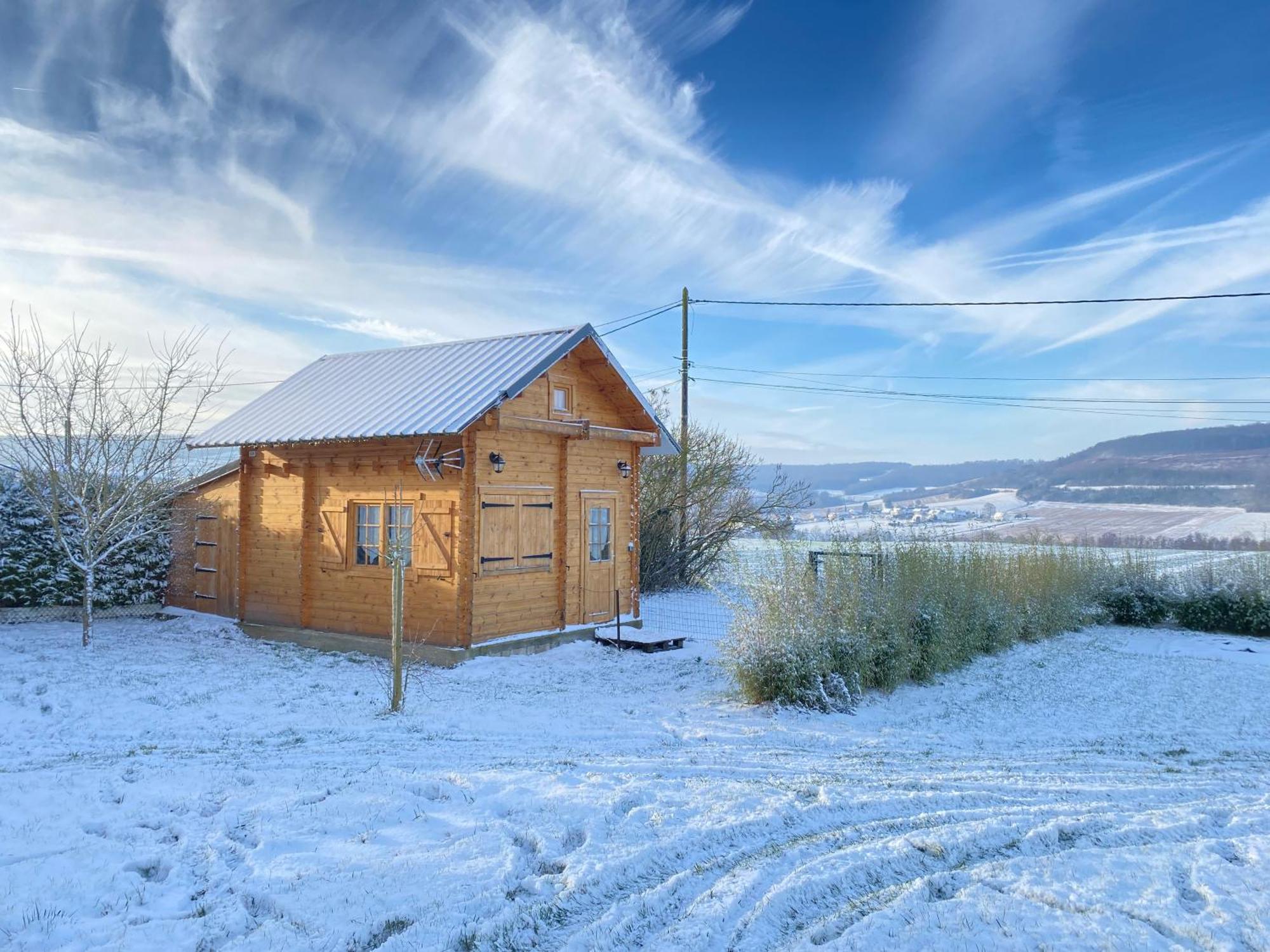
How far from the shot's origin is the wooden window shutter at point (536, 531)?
11.5m

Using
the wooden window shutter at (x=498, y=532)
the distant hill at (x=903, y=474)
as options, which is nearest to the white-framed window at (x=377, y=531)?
the wooden window shutter at (x=498, y=532)

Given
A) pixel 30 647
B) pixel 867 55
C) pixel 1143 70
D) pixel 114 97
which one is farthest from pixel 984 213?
pixel 30 647

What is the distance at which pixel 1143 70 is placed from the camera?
1047cm

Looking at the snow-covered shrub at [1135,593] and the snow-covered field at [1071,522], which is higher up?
the snow-covered field at [1071,522]

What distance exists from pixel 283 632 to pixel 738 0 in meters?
10.5

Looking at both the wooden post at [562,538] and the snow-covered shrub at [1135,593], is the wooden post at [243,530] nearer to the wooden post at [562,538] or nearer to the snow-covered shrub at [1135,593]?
the wooden post at [562,538]

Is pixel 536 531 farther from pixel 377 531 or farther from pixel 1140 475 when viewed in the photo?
pixel 1140 475

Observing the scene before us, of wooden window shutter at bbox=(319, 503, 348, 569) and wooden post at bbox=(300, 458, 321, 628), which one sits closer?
wooden window shutter at bbox=(319, 503, 348, 569)

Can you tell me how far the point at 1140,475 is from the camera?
1080 inches

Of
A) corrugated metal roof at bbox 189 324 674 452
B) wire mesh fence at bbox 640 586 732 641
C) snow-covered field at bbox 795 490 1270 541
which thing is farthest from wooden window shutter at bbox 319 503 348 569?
snow-covered field at bbox 795 490 1270 541

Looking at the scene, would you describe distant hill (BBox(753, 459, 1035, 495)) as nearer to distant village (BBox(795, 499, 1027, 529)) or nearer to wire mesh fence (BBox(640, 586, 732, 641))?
distant village (BBox(795, 499, 1027, 529))

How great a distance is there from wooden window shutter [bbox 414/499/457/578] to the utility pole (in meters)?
8.75

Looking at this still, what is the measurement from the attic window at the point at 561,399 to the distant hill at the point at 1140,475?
33.2 feet

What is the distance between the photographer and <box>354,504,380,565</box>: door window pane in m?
11.4
